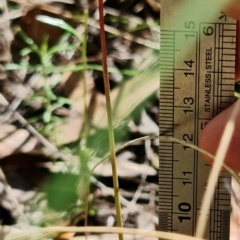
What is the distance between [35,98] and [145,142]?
19 centimetres

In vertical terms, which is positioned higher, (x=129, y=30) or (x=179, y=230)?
(x=129, y=30)

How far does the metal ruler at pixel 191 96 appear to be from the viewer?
408 mm

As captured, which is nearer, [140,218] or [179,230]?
[179,230]

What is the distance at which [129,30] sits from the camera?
2.41 ft

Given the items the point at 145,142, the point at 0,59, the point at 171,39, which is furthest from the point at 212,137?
the point at 0,59

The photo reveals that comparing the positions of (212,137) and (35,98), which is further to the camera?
(35,98)

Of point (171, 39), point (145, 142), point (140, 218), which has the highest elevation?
point (171, 39)

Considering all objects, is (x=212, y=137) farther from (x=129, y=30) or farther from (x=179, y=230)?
(x=129, y=30)

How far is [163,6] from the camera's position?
0.41 meters

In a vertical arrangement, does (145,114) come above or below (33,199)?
above

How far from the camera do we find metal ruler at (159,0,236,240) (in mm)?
408

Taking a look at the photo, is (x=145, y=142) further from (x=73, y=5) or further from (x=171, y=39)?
(x=171, y=39)

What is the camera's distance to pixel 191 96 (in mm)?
418

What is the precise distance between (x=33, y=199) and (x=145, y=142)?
20 centimetres
